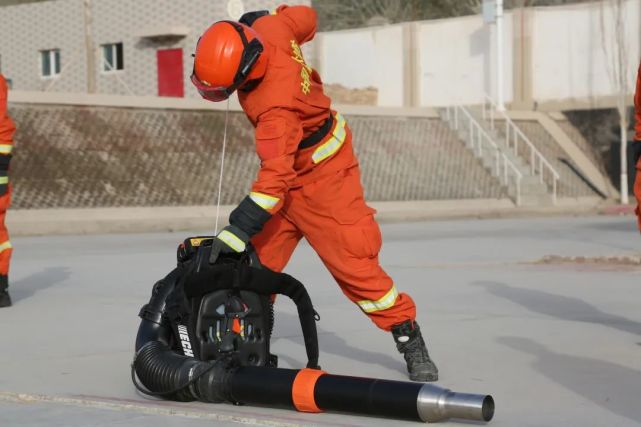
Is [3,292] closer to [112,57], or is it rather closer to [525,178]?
[525,178]

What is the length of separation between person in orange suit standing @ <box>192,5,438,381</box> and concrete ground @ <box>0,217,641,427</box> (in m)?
0.58

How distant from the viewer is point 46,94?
74.7ft

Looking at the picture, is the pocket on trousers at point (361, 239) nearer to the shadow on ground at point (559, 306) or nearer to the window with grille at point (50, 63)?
the shadow on ground at point (559, 306)

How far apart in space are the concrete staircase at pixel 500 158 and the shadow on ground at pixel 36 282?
16531 mm

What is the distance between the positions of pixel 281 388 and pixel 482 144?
24.9 meters

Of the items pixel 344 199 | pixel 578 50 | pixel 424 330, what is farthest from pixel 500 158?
pixel 344 199

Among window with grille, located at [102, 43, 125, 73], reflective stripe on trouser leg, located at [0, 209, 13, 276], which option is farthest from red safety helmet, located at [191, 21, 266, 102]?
window with grille, located at [102, 43, 125, 73]

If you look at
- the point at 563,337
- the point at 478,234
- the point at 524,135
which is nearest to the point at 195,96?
the point at 524,135

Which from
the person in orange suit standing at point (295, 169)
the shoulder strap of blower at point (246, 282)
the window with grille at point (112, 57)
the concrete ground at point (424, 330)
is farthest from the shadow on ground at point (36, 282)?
the window with grille at point (112, 57)

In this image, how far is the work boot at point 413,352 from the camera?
623 cm

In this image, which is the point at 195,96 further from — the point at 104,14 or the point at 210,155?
the point at 210,155

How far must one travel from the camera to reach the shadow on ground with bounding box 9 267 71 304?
10.7 m

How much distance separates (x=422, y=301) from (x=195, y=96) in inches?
1077

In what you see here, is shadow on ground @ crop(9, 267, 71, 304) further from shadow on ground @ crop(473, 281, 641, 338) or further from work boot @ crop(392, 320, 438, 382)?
work boot @ crop(392, 320, 438, 382)
